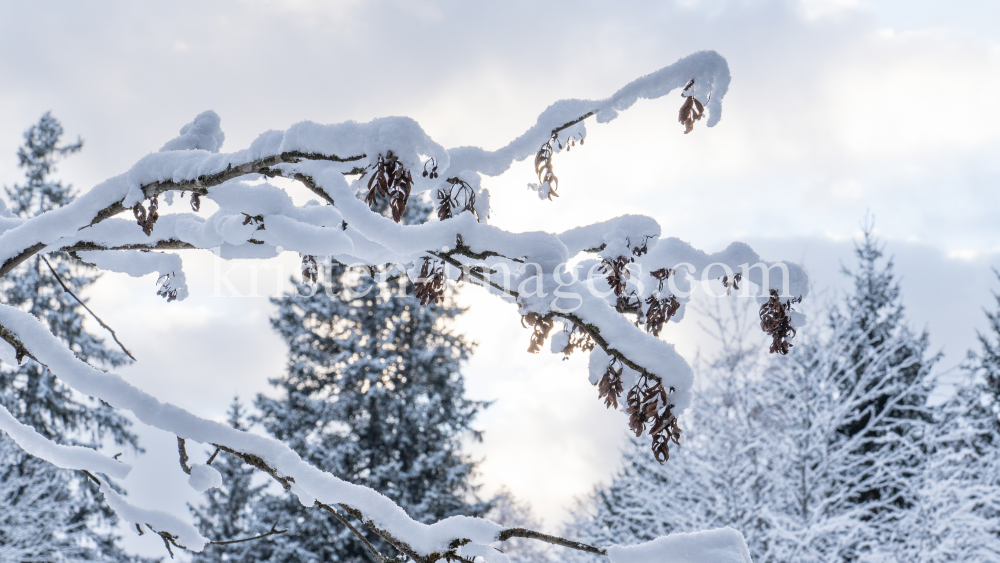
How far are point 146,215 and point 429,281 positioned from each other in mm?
911

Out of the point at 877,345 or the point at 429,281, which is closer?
the point at 429,281

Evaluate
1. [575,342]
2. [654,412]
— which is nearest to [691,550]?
[654,412]

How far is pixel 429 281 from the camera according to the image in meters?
1.94

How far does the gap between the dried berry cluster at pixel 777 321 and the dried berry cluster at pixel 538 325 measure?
869mm

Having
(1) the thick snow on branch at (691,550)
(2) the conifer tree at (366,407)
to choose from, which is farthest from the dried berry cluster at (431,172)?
(2) the conifer tree at (366,407)

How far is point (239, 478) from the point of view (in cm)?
1828

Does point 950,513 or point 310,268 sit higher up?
point 950,513

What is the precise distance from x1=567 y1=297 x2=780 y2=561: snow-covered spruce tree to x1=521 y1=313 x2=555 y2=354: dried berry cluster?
7.89m

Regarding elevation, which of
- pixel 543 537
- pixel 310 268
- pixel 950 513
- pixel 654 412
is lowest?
pixel 543 537

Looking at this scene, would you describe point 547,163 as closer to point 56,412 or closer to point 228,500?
point 56,412

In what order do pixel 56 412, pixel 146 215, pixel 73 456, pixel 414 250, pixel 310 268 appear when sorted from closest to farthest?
pixel 414 250 → pixel 146 215 → pixel 73 456 → pixel 310 268 → pixel 56 412

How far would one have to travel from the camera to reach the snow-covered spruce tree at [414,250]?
1.60m

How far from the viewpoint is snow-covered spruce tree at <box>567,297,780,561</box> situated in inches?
350

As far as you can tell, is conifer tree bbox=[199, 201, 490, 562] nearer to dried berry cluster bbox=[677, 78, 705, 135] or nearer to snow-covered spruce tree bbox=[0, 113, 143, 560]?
snow-covered spruce tree bbox=[0, 113, 143, 560]
